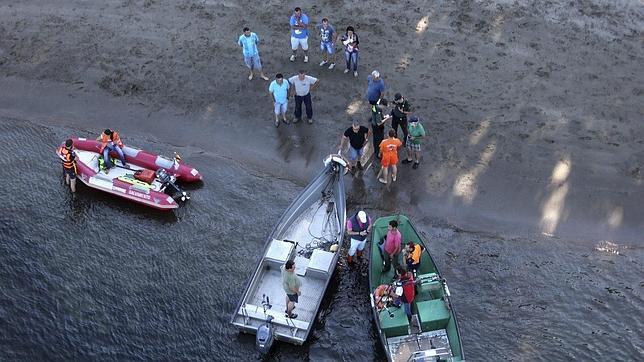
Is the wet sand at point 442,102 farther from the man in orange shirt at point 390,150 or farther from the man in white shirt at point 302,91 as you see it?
the man in orange shirt at point 390,150

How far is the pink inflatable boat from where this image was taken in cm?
1958

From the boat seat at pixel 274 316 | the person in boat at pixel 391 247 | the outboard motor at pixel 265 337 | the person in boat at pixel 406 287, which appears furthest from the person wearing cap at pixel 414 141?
the outboard motor at pixel 265 337

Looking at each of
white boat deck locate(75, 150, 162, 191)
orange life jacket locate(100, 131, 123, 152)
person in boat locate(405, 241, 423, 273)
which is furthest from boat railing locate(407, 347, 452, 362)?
orange life jacket locate(100, 131, 123, 152)

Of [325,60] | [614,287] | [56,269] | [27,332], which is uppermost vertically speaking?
[325,60]

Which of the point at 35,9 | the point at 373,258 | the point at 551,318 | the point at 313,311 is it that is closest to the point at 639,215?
the point at 551,318

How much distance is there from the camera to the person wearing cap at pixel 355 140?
63.2ft

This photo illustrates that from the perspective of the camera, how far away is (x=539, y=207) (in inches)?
758

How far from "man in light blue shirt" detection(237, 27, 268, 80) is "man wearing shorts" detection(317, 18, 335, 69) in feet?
7.34

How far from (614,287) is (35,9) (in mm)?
23734

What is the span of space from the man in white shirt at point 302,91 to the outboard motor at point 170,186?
454 cm

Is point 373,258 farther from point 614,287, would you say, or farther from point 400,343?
point 614,287

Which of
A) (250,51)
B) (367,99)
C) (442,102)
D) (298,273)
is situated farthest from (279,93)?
(298,273)

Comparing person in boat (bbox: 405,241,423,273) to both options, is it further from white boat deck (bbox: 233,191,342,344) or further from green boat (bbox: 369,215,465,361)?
white boat deck (bbox: 233,191,342,344)

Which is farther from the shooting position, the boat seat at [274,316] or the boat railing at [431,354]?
the boat seat at [274,316]
